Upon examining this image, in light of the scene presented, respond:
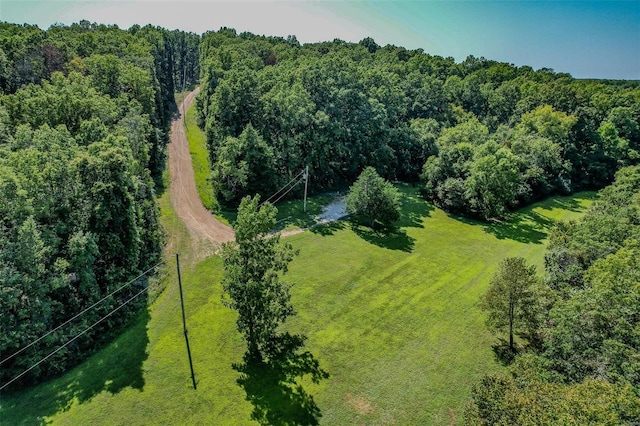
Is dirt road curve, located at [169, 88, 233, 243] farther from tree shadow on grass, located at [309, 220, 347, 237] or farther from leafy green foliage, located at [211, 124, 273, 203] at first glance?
tree shadow on grass, located at [309, 220, 347, 237]

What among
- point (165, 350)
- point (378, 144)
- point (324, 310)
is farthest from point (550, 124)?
point (165, 350)

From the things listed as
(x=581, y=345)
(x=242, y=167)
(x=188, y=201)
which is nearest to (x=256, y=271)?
(x=581, y=345)

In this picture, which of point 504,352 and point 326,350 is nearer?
point 326,350

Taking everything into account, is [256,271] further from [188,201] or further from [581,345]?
[188,201]

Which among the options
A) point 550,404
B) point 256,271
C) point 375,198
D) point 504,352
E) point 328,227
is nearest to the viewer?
point 550,404

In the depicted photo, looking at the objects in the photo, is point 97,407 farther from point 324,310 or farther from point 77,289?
point 324,310

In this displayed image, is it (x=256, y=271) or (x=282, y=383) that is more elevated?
(x=256, y=271)

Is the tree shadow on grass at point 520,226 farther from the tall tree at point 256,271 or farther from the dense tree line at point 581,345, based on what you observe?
the tall tree at point 256,271
